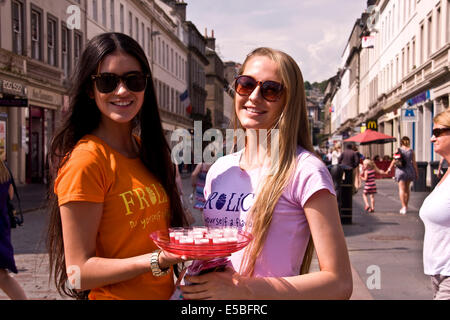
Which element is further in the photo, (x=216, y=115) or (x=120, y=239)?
(x=216, y=115)

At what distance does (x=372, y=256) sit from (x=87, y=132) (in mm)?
6216

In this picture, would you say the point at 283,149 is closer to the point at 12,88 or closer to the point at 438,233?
the point at 438,233

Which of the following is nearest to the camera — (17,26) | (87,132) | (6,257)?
(87,132)

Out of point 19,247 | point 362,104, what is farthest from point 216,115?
point 19,247

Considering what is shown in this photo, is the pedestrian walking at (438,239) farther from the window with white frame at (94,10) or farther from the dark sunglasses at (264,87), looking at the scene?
the window with white frame at (94,10)

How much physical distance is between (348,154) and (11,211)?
15.9m

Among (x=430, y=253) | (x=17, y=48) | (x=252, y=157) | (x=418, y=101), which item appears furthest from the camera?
(x=418, y=101)

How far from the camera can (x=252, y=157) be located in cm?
211

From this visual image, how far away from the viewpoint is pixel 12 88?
65.2 feet

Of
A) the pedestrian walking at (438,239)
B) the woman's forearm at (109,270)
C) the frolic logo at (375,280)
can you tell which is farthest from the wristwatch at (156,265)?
the pedestrian walking at (438,239)

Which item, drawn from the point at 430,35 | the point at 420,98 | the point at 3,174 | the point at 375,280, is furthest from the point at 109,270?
the point at 420,98

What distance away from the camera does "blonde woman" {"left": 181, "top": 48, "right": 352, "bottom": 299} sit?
1717 millimetres

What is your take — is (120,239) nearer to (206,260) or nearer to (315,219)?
(206,260)

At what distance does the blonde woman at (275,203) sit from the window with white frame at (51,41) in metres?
23.5
